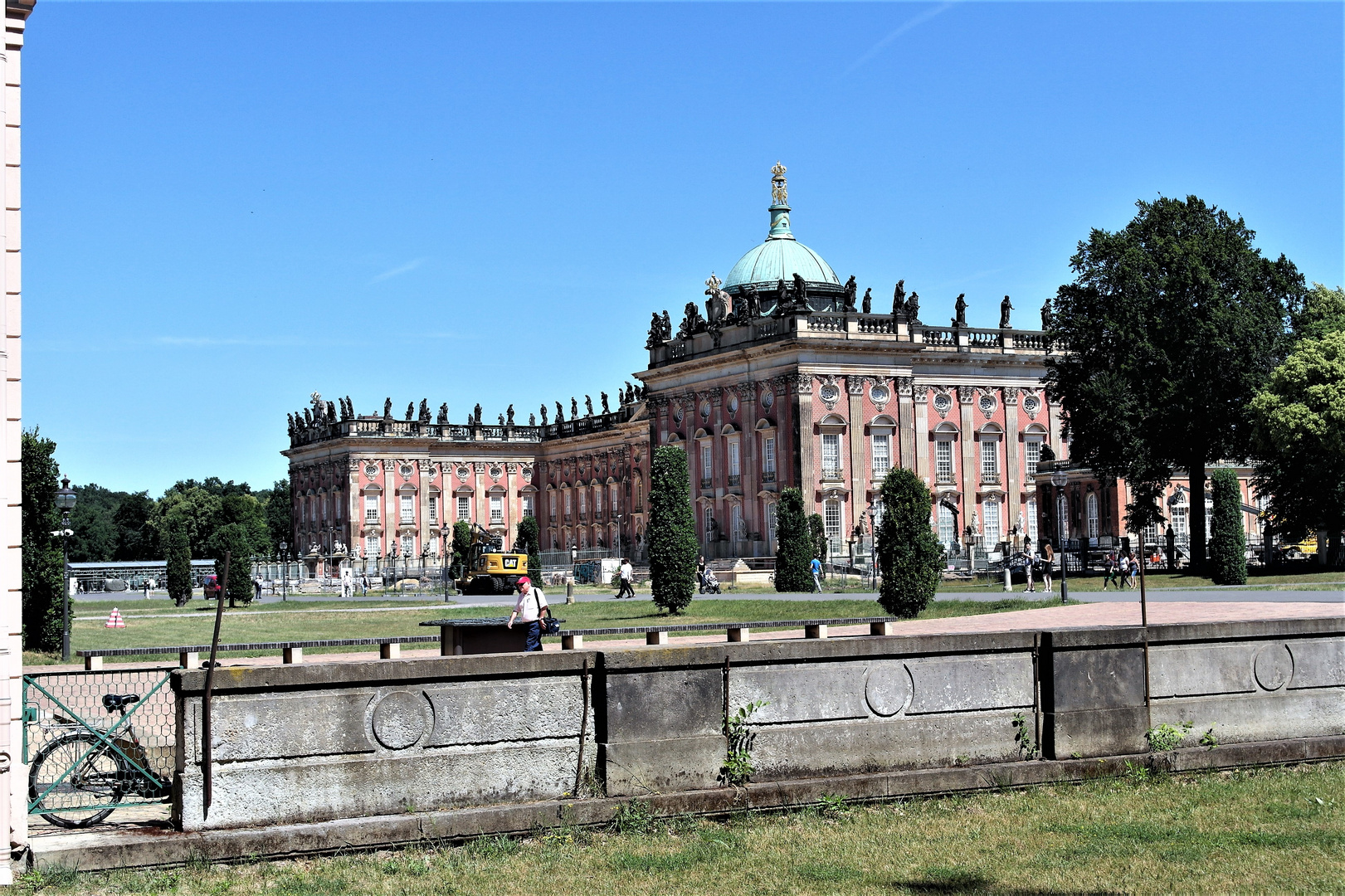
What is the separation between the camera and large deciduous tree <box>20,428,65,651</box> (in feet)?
93.0

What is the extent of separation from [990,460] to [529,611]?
56799mm

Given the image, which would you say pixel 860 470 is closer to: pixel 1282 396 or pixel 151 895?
pixel 1282 396

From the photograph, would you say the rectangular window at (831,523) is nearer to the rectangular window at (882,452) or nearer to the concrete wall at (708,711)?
the rectangular window at (882,452)

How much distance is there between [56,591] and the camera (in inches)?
1182

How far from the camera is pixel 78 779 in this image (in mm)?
11266

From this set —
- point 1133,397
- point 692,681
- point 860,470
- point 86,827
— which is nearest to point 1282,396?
point 1133,397

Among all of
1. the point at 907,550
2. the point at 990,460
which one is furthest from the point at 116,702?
the point at 990,460

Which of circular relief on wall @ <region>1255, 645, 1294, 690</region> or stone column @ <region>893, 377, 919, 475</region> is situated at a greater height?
stone column @ <region>893, 377, 919, 475</region>

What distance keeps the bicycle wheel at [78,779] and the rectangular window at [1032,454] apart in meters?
65.9

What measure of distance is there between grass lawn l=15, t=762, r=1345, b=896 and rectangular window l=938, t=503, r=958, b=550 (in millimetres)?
58808

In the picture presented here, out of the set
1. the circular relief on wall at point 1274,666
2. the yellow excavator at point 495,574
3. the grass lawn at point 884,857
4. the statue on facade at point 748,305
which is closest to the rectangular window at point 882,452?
the statue on facade at point 748,305

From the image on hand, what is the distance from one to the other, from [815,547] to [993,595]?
1725cm

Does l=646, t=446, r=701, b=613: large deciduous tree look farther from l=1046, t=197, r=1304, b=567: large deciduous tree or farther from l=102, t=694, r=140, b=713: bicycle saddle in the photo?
l=102, t=694, r=140, b=713: bicycle saddle

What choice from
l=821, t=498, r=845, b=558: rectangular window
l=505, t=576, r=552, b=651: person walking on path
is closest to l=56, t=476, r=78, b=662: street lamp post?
l=505, t=576, r=552, b=651: person walking on path
